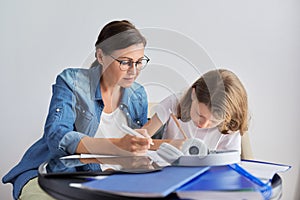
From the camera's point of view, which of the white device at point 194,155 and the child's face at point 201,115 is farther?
the child's face at point 201,115

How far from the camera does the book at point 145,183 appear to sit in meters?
0.76

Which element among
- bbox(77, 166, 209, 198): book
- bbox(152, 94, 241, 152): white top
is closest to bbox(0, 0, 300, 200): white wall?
bbox(152, 94, 241, 152): white top

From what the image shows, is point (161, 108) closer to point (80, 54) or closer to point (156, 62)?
point (156, 62)

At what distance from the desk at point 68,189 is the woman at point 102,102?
170 millimetres

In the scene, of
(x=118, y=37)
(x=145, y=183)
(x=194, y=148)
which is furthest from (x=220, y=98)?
(x=145, y=183)

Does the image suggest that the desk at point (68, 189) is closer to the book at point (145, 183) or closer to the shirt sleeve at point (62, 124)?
the book at point (145, 183)

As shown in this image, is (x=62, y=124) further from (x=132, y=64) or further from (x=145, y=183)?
(x=145, y=183)

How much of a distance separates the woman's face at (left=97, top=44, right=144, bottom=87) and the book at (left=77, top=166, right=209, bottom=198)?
0.25 m

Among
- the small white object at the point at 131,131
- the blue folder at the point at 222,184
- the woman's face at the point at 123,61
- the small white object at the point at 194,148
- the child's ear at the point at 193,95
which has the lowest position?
the blue folder at the point at 222,184

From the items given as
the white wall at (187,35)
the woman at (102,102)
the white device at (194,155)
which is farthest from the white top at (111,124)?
the white wall at (187,35)

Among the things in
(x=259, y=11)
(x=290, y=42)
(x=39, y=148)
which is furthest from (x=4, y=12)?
(x=290, y=42)

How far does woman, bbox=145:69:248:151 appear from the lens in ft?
3.67

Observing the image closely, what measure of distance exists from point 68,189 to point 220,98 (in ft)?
1.52

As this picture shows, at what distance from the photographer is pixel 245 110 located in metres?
1.35
